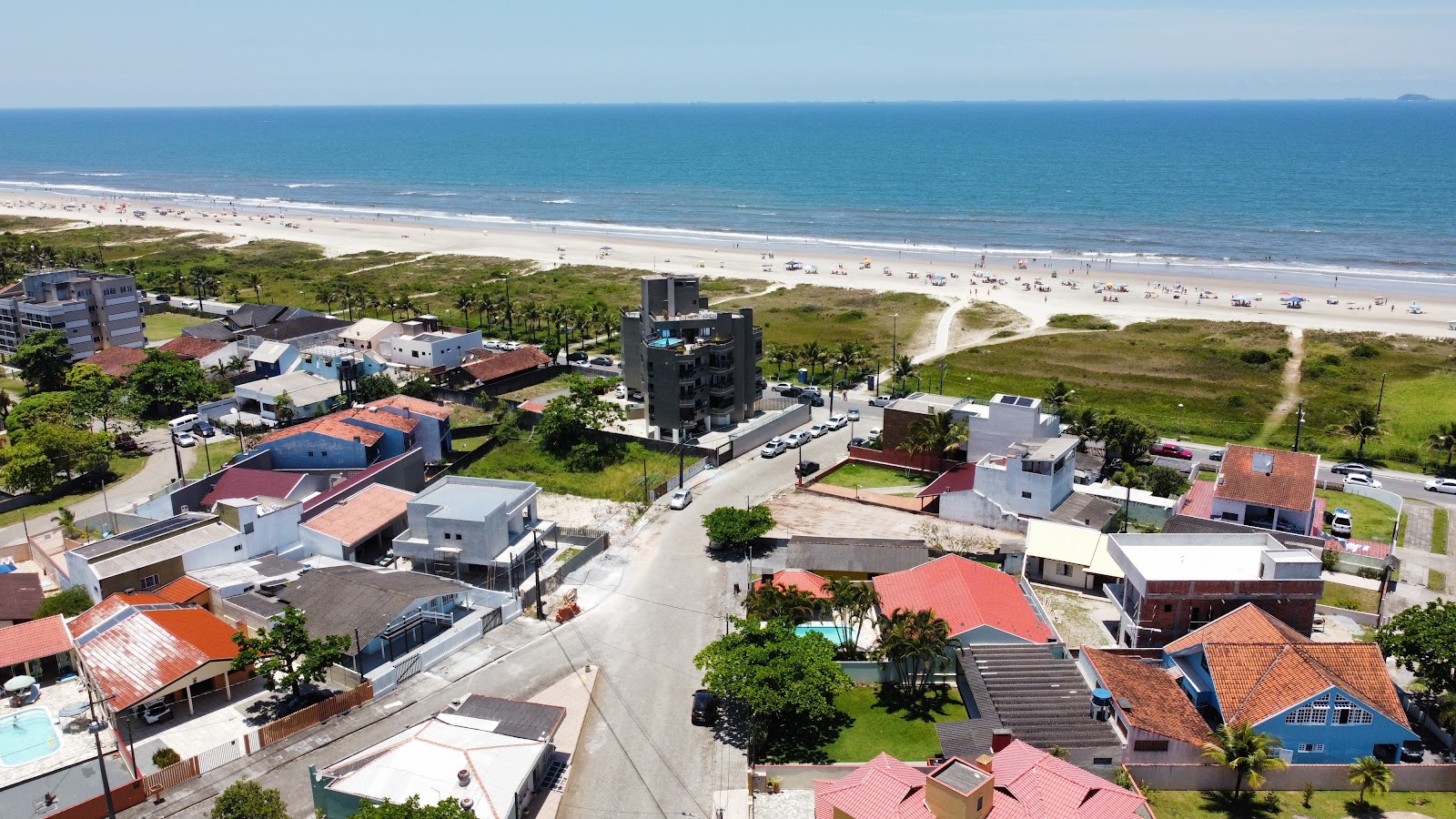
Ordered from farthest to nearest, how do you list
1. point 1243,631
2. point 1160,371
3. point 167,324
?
1. point 167,324
2. point 1160,371
3. point 1243,631

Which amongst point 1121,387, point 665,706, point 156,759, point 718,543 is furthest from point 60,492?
point 1121,387

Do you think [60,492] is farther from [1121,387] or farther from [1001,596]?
[1121,387]

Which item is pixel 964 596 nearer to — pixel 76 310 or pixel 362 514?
pixel 362 514

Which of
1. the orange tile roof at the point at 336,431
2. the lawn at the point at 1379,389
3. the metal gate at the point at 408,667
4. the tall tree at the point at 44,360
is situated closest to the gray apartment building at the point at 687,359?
the orange tile roof at the point at 336,431

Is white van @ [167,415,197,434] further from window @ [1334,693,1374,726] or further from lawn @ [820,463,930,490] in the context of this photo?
window @ [1334,693,1374,726]

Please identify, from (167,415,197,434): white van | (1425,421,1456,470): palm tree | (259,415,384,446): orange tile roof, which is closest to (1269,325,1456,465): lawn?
(1425,421,1456,470): palm tree

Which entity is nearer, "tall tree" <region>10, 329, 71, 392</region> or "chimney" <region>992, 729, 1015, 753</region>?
"chimney" <region>992, 729, 1015, 753</region>

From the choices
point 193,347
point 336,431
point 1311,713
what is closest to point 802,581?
point 1311,713
